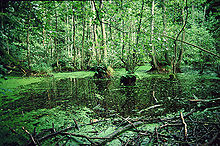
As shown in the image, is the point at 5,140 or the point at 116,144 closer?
the point at 116,144

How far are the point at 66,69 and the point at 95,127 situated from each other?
13.4 metres

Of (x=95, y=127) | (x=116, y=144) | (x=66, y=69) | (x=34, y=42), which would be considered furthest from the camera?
(x=66, y=69)

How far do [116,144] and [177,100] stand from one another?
2.23 m

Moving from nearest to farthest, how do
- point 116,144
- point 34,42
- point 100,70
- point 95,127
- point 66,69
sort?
point 116,144, point 95,127, point 100,70, point 34,42, point 66,69

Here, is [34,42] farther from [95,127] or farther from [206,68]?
[206,68]

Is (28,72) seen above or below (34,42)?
below

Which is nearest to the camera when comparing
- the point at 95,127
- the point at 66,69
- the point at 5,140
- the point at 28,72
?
the point at 5,140

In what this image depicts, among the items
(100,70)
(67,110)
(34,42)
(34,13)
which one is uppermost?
(34,42)

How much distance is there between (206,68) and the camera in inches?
324

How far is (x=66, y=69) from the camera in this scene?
14297 mm

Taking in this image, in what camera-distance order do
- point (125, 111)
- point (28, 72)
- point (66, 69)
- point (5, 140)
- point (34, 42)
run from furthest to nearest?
1. point (66, 69)
2. point (34, 42)
3. point (28, 72)
4. point (125, 111)
5. point (5, 140)

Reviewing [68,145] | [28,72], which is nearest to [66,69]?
[28,72]

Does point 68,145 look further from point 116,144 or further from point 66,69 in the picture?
point 66,69

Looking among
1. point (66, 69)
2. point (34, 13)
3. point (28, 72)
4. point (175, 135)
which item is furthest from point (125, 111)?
point (66, 69)
